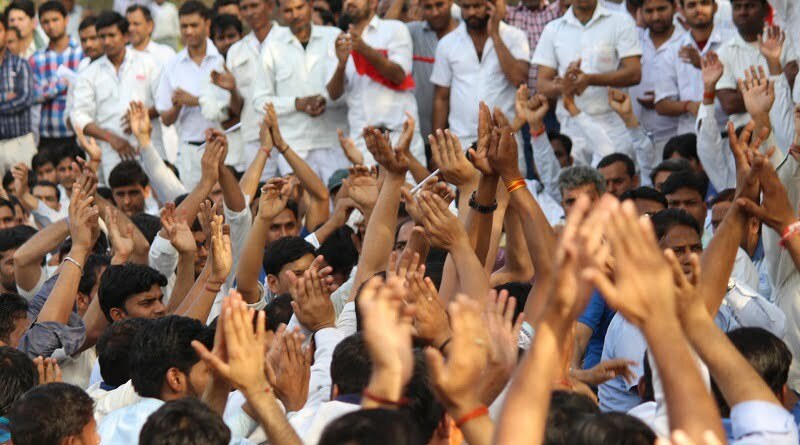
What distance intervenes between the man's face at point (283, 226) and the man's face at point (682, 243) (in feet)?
10.3

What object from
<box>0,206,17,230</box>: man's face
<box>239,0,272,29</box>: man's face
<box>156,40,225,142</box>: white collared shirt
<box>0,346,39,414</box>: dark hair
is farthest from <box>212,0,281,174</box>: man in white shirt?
<box>0,346,39,414</box>: dark hair

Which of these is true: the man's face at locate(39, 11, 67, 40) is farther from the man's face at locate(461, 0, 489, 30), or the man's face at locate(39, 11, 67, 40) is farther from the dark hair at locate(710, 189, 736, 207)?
the dark hair at locate(710, 189, 736, 207)

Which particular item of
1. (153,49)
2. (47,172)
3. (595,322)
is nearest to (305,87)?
(153,49)

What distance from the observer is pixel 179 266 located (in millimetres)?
6773

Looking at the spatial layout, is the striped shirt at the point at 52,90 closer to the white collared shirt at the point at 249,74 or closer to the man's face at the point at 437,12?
the white collared shirt at the point at 249,74

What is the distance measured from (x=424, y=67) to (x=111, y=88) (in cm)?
314

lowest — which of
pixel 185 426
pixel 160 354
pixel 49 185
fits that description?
pixel 49 185

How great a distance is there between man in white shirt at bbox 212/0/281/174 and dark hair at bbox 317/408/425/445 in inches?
316

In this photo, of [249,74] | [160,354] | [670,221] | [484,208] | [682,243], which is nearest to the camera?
[160,354]

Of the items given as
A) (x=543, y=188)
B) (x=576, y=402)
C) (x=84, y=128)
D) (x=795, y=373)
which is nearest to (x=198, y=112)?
(x=84, y=128)

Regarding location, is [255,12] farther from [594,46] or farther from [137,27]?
[594,46]

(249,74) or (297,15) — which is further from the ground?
(297,15)

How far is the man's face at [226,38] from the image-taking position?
11.7 metres

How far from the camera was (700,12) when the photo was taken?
9648 mm
